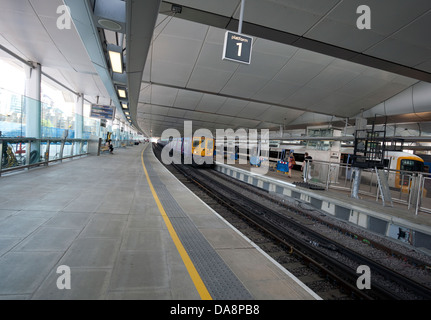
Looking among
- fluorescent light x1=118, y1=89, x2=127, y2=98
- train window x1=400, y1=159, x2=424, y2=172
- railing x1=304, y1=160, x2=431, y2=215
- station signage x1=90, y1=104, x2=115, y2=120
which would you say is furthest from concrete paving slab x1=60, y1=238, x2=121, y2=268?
train window x1=400, y1=159, x2=424, y2=172

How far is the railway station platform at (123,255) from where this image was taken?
2.61 m

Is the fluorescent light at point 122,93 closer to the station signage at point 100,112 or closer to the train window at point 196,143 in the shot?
the station signage at point 100,112

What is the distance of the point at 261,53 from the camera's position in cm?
1110

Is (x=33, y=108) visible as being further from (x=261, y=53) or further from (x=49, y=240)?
(x=261, y=53)

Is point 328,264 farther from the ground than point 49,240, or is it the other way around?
point 49,240

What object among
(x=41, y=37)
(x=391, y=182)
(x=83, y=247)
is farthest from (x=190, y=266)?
(x=41, y=37)

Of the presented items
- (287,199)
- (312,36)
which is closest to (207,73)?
(312,36)

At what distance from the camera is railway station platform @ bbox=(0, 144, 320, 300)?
2613 millimetres

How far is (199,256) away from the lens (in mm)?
3594

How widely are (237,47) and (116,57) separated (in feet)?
16.9

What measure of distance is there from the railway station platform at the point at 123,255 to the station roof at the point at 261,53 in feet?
14.4

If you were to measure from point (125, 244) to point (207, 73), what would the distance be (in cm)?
1136

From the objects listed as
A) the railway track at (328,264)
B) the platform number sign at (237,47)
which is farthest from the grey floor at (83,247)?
the platform number sign at (237,47)
